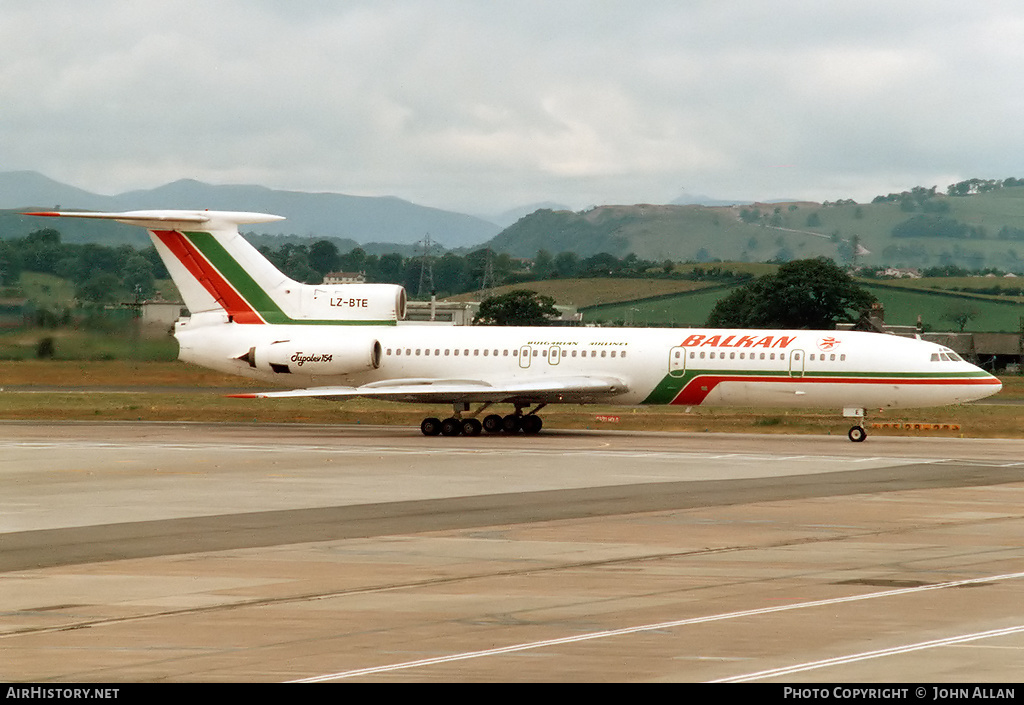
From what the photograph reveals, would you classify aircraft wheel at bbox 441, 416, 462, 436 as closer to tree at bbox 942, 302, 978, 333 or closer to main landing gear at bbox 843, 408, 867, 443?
main landing gear at bbox 843, 408, 867, 443

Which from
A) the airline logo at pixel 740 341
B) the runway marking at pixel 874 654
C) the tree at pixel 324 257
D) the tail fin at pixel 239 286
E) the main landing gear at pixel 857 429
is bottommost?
the runway marking at pixel 874 654

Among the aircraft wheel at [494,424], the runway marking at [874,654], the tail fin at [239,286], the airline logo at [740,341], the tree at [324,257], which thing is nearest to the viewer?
the runway marking at [874,654]

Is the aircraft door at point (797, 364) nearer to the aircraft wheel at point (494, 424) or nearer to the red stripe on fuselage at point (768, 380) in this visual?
the red stripe on fuselage at point (768, 380)

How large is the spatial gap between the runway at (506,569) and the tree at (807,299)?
55293 millimetres

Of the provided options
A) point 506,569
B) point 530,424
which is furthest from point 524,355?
point 506,569

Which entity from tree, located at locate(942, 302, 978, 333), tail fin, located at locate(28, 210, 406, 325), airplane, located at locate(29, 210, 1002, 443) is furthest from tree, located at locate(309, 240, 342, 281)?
airplane, located at locate(29, 210, 1002, 443)

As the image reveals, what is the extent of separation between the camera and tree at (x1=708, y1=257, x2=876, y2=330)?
8794 centimetres

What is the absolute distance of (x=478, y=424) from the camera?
146ft

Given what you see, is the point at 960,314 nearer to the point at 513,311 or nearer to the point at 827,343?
the point at 513,311

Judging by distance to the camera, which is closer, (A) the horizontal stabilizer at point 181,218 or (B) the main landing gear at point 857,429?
(B) the main landing gear at point 857,429

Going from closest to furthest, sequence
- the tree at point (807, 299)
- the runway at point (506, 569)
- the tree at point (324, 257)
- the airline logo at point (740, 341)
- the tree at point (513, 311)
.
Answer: the runway at point (506, 569) < the airline logo at point (740, 341) < the tree at point (807, 299) < the tree at point (513, 311) < the tree at point (324, 257)

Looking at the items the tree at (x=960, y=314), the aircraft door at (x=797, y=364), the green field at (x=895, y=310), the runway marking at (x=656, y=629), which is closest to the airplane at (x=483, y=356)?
the aircraft door at (x=797, y=364)

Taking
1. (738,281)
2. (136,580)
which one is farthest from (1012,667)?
(738,281)

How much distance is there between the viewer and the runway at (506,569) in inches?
456
